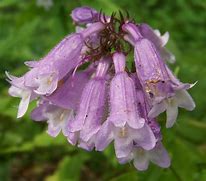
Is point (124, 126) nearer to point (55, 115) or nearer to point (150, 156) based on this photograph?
point (150, 156)

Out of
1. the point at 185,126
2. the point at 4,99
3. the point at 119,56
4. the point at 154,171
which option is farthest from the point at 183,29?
the point at 119,56

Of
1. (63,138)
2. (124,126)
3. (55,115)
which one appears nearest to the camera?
(124,126)

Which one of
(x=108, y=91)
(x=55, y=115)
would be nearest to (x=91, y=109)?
(x=108, y=91)

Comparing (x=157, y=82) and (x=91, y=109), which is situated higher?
(x=157, y=82)

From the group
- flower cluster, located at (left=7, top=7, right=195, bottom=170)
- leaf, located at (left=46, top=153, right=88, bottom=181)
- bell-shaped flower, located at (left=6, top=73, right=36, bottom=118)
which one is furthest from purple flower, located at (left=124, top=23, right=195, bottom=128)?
leaf, located at (left=46, top=153, right=88, bottom=181)

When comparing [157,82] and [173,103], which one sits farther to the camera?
[173,103]

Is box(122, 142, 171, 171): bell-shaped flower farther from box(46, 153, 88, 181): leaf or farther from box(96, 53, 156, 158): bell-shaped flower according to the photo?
box(46, 153, 88, 181): leaf
